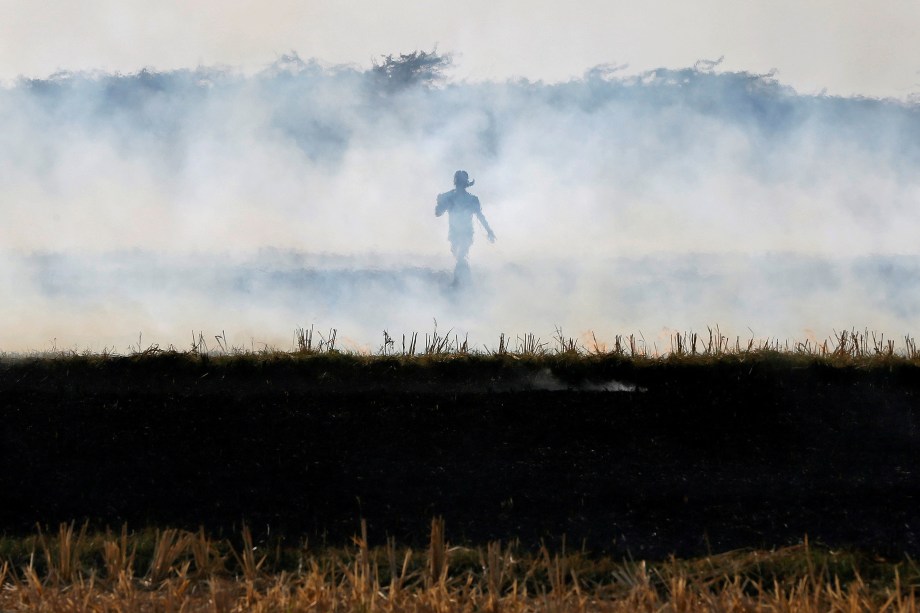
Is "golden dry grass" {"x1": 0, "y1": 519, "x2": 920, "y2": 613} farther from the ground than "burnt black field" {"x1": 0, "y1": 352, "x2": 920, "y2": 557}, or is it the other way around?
"burnt black field" {"x1": 0, "y1": 352, "x2": 920, "y2": 557}

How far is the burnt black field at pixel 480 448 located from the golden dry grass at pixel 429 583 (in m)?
1.12

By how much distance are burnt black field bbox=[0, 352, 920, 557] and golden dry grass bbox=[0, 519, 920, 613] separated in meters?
1.12

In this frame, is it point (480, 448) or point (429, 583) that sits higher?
point (480, 448)

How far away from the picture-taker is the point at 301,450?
12258 millimetres

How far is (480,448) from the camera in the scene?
12.2 m

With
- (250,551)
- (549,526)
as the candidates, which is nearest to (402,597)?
(250,551)

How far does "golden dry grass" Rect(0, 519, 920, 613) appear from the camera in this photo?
654cm

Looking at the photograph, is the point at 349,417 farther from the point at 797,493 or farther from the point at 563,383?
the point at 797,493

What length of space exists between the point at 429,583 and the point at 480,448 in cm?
526

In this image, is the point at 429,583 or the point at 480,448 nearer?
the point at 429,583

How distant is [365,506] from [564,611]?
5.19 metres

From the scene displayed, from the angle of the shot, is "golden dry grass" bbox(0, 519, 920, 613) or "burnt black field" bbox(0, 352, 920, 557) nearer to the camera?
"golden dry grass" bbox(0, 519, 920, 613)

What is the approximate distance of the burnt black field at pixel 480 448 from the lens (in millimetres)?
10852

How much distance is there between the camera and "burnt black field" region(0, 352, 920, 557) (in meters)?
10.9
